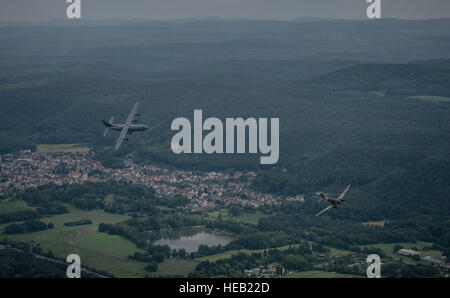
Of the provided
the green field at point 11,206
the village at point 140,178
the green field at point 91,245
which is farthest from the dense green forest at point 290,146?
the village at point 140,178

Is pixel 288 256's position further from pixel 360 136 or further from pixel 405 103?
pixel 405 103

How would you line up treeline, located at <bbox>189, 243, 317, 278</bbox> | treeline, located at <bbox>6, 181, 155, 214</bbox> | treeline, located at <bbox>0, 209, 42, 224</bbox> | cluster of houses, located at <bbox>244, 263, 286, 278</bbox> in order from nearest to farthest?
1. cluster of houses, located at <bbox>244, 263, 286, 278</bbox>
2. treeline, located at <bbox>189, 243, 317, 278</bbox>
3. treeline, located at <bbox>0, 209, 42, 224</bbox>
4. treeline, located at <bbox>6, 181, 155, 214</bbox>

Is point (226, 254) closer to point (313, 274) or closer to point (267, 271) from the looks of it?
point (267, 271)

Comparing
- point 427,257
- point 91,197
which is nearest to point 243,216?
point 91,197

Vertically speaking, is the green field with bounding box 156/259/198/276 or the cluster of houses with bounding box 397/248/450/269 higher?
the cluster of houses with bounding box 397/248/450/269

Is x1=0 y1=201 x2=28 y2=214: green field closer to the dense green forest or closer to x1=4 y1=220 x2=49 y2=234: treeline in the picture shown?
the dense green forest

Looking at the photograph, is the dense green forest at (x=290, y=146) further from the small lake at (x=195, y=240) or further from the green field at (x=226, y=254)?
the small lake at (x=195, y=240)

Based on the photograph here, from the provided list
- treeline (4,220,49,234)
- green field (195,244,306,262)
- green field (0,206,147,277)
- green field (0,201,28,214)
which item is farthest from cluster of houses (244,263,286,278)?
green field (0,201,28,214)
